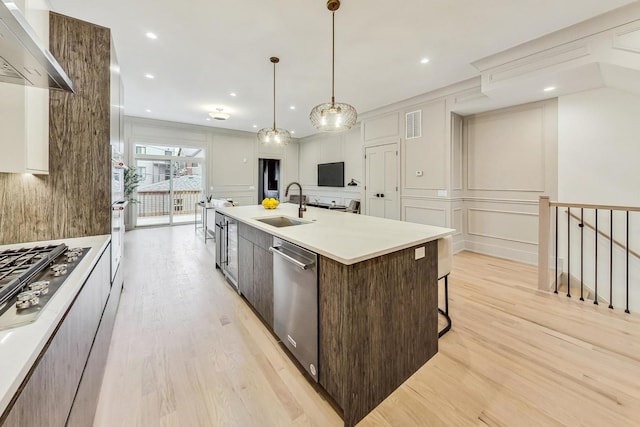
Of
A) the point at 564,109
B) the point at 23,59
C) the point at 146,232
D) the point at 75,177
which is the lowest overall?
the point at 146,232

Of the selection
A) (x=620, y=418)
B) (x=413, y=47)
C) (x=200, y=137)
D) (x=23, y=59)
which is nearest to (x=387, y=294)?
(x=620, y=418)

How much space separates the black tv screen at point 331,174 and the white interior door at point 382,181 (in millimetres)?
1484

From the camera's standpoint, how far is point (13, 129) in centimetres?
136

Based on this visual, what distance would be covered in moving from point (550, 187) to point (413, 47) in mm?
2922

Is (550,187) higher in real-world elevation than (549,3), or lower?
lower

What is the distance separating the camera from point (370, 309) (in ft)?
4.65

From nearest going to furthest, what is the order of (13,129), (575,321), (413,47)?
(13,129) < (575,321) < (413,47)

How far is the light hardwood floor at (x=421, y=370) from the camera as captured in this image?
143 centimetres

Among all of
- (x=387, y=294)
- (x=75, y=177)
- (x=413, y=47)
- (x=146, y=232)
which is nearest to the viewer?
(x=387, y=294)

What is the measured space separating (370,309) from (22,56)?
5.92 feet

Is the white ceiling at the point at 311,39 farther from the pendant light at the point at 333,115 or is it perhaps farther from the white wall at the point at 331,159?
the white wall at the point at 331,159

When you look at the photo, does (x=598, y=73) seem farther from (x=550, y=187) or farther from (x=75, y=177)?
(x=75, y=177)

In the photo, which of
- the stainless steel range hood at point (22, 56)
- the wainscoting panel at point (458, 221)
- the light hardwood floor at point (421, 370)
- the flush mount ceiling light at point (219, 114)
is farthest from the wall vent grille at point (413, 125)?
the stainless steel range hood at point (22, 56)

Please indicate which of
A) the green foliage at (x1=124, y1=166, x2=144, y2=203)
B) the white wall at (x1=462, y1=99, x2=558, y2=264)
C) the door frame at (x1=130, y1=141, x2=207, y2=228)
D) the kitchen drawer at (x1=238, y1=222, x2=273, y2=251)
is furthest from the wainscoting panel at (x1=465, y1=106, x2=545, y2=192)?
the green foliage at (x1=124, y1=166, x2=144, y2=203)
